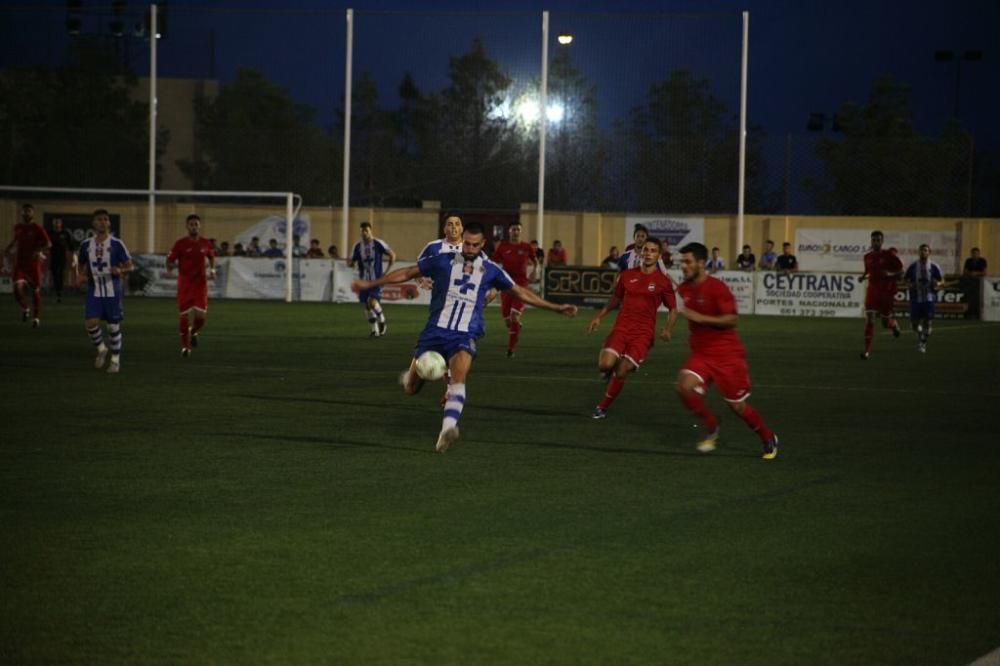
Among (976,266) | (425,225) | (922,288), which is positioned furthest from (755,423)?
(425,225)

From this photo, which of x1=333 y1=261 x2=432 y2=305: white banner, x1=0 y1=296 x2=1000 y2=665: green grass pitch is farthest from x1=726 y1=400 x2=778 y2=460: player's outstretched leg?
x1=333 y1=261 x2=432 y2=305: white banner

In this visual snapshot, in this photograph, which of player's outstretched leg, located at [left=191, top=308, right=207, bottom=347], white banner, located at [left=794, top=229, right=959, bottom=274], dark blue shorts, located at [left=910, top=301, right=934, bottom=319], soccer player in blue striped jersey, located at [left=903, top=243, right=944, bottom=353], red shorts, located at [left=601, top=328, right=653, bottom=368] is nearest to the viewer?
red shorts, located at [left=601, top=328, right=653, bottom=368]

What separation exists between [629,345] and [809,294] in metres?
24.8

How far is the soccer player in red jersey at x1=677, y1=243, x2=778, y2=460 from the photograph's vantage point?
37.6 ft

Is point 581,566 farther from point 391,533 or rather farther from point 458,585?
point 391,533

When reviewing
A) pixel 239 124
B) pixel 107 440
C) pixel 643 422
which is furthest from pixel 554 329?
pixel 239 124

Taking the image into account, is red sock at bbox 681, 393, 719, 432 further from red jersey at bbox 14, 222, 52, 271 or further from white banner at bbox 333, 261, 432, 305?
white banner at bbox 333, 261, 432, 305

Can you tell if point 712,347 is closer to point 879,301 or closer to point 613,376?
point 613,376

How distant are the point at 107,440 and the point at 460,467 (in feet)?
10.8

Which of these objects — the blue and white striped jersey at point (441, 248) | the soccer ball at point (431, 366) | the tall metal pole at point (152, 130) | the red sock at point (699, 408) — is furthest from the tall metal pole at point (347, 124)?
the red sock at point (699, 408)

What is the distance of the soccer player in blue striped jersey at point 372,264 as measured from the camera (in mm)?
26766

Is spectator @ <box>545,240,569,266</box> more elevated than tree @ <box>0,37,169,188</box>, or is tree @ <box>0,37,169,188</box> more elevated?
tree @ <box>0,37,169,188</box>

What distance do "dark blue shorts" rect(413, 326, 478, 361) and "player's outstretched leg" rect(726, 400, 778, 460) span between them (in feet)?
7.72

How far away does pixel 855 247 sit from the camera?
46.0 meters
